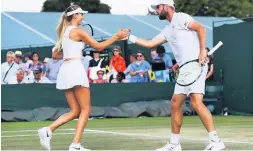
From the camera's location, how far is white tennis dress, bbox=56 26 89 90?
942 centimetres

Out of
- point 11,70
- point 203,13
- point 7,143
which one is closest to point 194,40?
point 7,143

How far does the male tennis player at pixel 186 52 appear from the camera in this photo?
9.24 metres

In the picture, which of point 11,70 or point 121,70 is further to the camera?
point 121,70

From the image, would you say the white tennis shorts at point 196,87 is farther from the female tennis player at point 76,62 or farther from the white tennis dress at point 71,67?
the white tennis dress at point 71,67

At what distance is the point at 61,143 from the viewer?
11.1 m

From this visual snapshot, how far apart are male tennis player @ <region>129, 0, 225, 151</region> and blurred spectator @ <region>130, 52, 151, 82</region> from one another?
417 inches

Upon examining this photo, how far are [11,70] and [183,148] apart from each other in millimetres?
10271

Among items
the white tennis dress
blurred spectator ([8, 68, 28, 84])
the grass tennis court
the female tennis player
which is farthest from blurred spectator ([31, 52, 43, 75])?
the white tennis dress

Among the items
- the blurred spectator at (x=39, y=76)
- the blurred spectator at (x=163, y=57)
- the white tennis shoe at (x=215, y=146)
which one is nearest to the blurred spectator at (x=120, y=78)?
the blurred spectator at (x=163, y=57)

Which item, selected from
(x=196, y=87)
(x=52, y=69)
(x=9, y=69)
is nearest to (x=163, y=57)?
(x=52, y=69)

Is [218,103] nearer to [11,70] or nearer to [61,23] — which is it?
[11,70]

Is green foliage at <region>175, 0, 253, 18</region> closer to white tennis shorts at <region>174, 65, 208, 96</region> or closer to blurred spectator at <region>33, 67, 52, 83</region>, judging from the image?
blurred spectator at <region>33, 67, 52, 83</region>

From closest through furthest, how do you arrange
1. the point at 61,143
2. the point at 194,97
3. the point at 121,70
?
the point at 194,97 < the point at 61,143 < the point at 121,70

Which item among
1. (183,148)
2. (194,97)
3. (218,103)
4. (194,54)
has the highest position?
(194,54)
